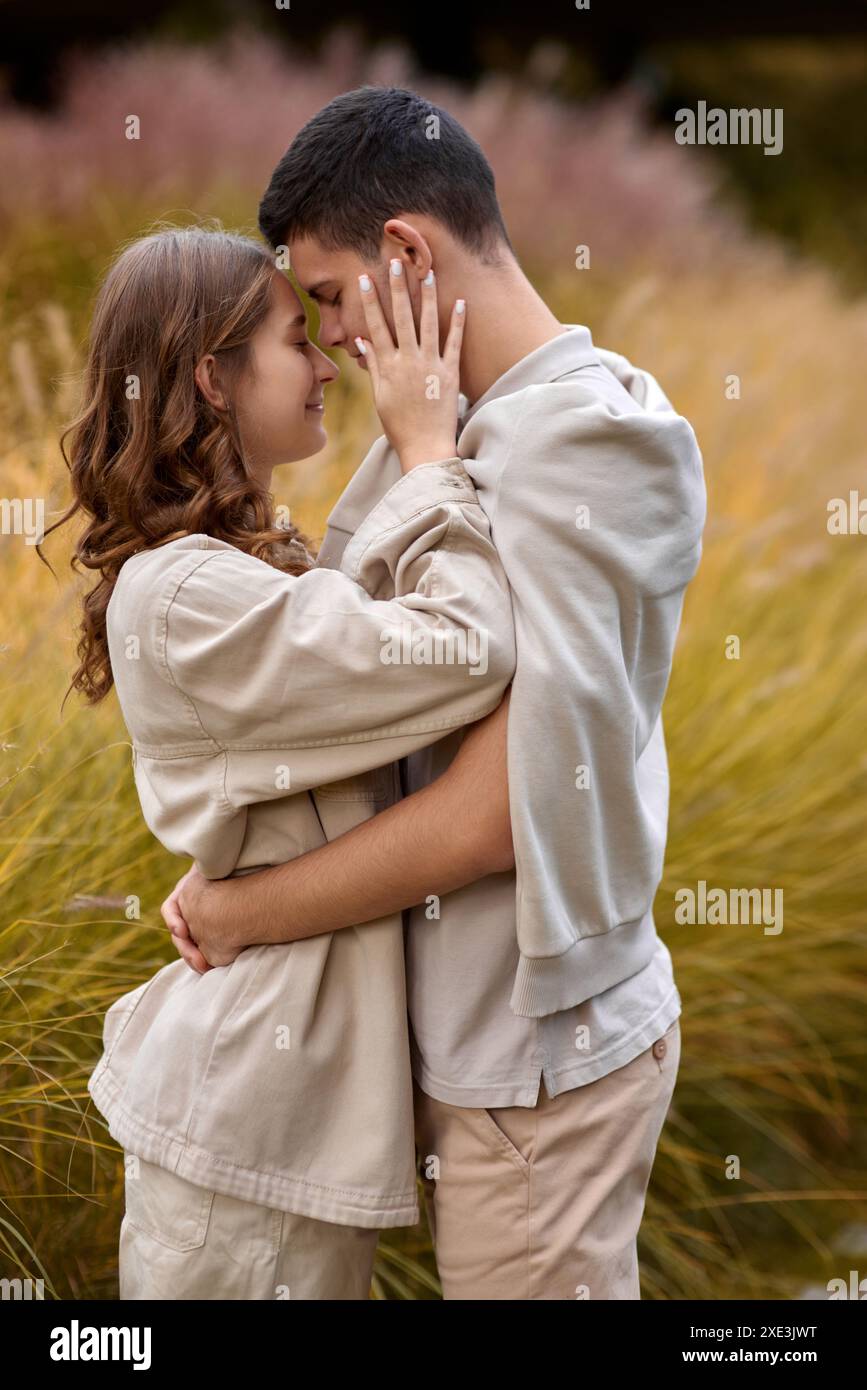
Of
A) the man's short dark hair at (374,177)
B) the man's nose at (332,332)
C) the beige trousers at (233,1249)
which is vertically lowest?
the beige trousers at (233,1249)

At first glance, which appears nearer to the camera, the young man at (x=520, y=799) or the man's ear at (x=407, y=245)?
the young man at (x=520, y=799)

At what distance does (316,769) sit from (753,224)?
5.02 meters

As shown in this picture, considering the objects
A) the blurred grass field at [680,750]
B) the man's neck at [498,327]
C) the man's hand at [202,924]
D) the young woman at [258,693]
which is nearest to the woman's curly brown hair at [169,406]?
the young woman at [258,693]

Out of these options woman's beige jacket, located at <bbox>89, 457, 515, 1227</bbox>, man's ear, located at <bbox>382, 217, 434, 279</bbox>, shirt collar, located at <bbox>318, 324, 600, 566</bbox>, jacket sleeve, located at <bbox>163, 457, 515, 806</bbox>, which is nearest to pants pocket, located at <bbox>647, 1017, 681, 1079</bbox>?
woman's beige jacket, located at <bbox>89, 457, 515, 1227</bbox>

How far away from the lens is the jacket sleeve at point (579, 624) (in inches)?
46.9

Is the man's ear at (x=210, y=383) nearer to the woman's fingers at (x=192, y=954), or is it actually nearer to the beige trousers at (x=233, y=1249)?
the woman's fingers at (x=192, y=954)

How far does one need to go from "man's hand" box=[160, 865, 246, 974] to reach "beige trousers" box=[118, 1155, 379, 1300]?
0.22 m

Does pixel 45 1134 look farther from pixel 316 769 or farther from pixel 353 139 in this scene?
pixel 353 139

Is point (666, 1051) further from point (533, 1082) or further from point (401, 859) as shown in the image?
point (401, 859)

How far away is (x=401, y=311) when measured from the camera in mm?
1307

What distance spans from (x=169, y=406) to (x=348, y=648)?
1.21ft

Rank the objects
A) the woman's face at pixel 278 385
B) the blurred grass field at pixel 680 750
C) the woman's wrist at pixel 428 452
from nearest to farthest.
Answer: the woman's wrist at pixel 428 452, the woman's face at pixel 278 385, the blurred grass field at pixel 680 750

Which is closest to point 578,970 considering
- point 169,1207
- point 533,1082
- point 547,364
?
point 533,1082
